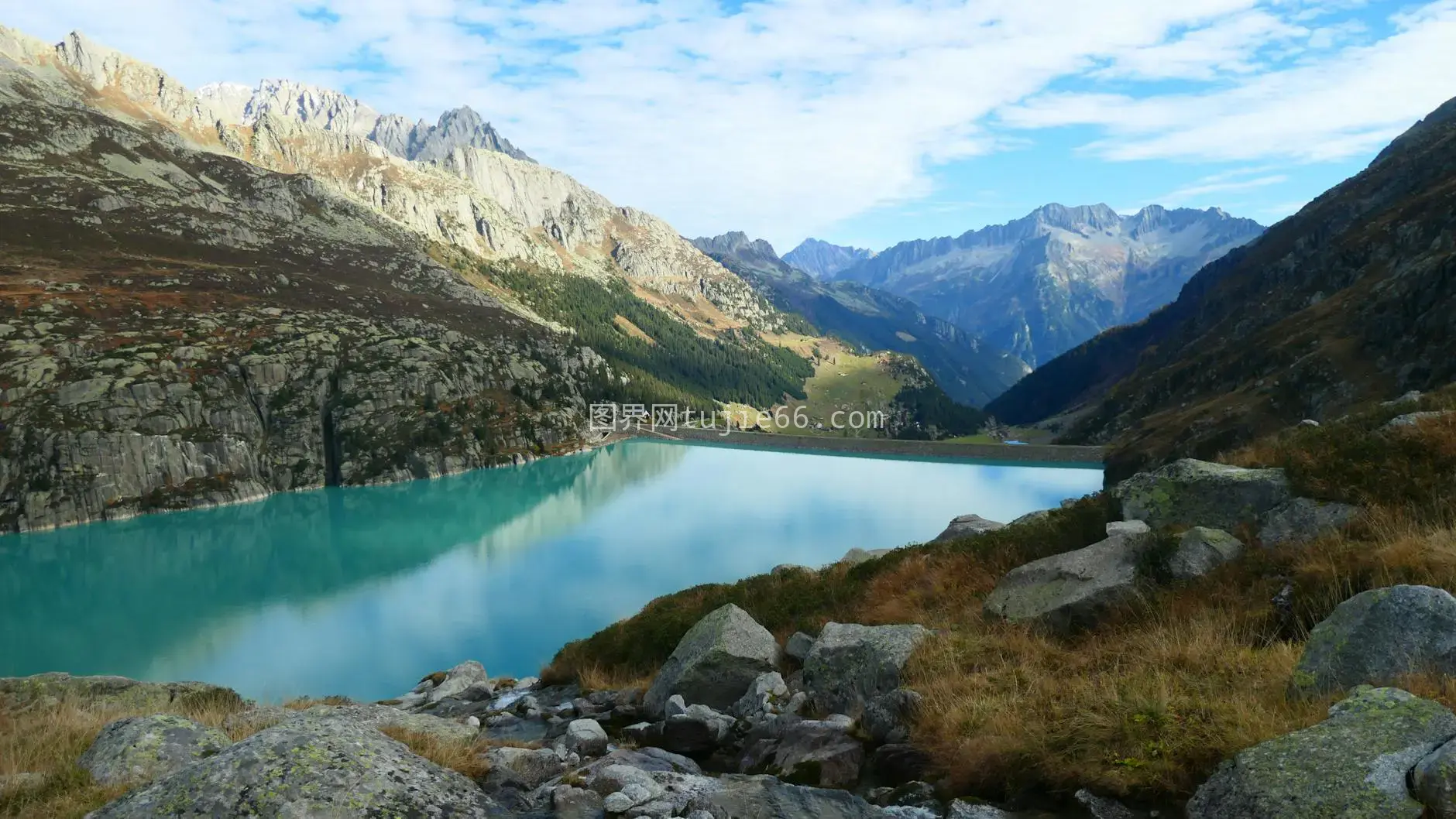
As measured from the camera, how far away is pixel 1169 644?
25.2 ft

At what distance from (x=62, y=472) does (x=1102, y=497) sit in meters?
115

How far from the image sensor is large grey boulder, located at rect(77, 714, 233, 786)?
23.1 ft

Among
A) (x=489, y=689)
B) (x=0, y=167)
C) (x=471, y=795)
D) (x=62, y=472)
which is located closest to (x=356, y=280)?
(x=0, y=167)

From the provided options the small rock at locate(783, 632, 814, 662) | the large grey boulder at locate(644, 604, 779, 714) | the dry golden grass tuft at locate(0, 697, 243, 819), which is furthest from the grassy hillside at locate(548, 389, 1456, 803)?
the dry golden grass tuft at locate(0, 697, 243, 819)

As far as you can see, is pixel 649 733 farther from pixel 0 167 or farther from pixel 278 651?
pixel 0 167

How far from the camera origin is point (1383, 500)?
388 inches

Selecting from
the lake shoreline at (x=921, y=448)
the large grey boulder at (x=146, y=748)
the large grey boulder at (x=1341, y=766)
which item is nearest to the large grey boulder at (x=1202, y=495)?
the large grey boulder at (x=1341, y=766)

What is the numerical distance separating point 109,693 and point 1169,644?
21.0 metres

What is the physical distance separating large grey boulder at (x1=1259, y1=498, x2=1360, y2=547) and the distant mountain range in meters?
70.3

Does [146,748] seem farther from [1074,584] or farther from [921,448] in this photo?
[921,448]

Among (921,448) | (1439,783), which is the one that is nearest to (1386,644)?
(1439,783)

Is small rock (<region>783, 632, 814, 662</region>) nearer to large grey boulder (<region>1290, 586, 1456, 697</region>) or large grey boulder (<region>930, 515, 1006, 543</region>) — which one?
large grey boulder (<region>1290, 586, 1456, 697</region>)

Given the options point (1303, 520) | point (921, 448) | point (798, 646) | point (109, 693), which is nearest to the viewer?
point (1303, 520)

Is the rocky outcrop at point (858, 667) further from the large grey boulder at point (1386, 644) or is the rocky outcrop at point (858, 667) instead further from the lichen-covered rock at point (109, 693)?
the lichen-covered rock at point (109, 693)
